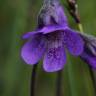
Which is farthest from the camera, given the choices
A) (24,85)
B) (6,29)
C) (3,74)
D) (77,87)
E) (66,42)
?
(6,29)

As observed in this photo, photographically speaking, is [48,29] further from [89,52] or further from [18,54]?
[18,54]

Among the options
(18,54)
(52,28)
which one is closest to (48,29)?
(52,28)

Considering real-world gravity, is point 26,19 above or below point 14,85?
above

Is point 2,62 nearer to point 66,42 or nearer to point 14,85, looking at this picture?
point 14,85

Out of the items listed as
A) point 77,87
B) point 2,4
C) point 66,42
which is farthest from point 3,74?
point 66,42

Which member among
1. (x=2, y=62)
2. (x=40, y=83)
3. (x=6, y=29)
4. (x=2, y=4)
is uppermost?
(x=2, y=4)

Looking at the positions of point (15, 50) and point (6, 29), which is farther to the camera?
point (6, 29)

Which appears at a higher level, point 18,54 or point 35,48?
point 35,48

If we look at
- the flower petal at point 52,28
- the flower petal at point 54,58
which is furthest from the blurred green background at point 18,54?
the flower petal at point 52,28
